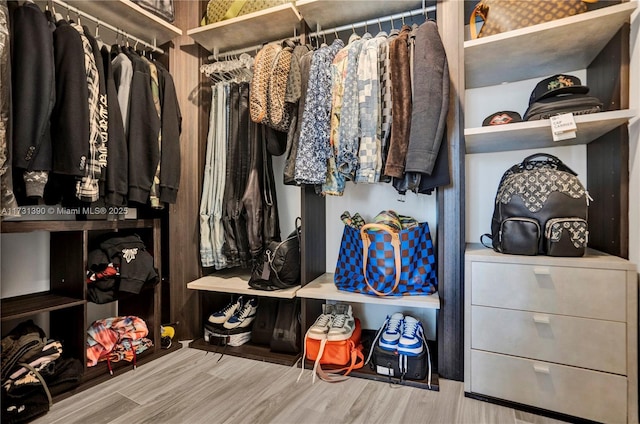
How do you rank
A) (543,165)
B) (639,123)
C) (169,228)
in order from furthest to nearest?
(169,228)
(543,165)
(639,123)

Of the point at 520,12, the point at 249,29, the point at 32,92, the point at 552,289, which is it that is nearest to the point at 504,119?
the point at 520,12

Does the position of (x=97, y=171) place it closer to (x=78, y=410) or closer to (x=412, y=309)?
(x=78, y=410)

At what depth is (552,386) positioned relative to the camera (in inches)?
42.7

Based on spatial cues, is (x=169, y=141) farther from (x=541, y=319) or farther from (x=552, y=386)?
(x=552, y=386)

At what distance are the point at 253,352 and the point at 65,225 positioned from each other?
41.1 inches

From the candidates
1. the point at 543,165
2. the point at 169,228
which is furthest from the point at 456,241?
the point at 169,228

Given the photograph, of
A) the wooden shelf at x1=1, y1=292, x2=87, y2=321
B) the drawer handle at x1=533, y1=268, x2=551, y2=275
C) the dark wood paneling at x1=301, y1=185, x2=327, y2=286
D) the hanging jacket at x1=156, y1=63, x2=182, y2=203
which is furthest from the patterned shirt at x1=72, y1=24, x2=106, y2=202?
the drawer handle at x1=533, y1=268, x2=551, y2=275

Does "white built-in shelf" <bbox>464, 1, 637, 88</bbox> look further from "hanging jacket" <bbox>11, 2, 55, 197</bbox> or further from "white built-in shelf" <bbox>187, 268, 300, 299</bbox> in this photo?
"hanging jacket" <bbox>11, 2, 55, 197</bbox>

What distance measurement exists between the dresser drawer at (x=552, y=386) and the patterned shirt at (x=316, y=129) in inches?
39.2

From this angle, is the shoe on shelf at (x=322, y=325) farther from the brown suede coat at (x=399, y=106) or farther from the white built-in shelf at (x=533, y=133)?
the white built-in shelf at (x=533, y=133)

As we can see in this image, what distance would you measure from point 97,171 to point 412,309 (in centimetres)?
168

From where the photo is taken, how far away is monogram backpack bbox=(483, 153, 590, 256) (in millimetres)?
1095

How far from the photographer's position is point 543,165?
1.26 m

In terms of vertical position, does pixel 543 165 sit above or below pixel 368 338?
above
